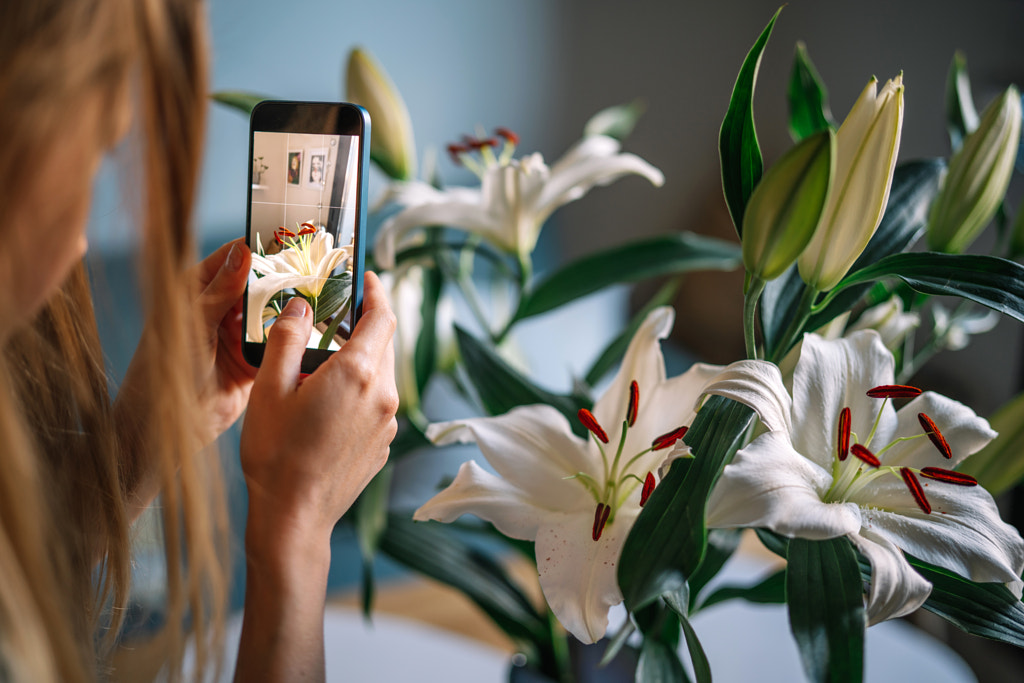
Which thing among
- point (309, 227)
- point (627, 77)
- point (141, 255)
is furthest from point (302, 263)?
point (627, 77)

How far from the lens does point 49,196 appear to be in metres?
0.32

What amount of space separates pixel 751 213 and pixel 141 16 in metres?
0.29

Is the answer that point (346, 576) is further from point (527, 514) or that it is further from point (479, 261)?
point (527, 514)

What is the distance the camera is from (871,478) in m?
0.38

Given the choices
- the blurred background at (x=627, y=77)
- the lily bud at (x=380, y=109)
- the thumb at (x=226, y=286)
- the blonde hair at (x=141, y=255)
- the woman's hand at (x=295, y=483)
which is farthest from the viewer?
the blurred background at (x=627, y=77)

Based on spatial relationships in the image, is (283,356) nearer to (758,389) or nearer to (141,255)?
(141,255)

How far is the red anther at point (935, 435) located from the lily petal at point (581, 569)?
0.51 feet

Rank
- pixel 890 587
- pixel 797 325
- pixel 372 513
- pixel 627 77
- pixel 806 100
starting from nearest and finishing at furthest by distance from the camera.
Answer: pixel 890 587
pixel 797 325
pixel 806 100
pixel 372 513
pixel 627 77

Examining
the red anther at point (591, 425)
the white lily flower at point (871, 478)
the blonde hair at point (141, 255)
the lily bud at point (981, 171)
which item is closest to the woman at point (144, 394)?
the blonde hair at point (141, 255)

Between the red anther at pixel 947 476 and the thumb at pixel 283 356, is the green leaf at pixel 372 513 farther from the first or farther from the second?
the red anther at pixel 947 476

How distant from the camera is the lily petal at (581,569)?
357mm

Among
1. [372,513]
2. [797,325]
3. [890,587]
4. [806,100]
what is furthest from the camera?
[372,513]

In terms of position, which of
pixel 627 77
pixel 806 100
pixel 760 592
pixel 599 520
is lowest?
pixel 760 592

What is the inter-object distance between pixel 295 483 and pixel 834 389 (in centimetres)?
30
